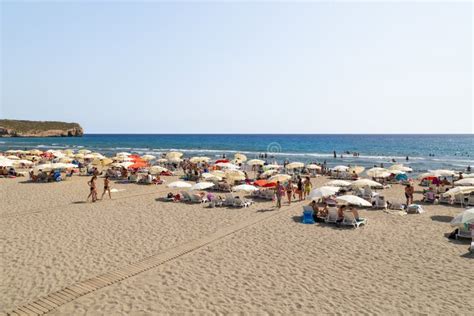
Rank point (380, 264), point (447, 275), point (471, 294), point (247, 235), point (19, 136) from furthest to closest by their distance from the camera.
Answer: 1. point (19, 136)
2. point (247, 235)
3. point (380, 264)
4. point (447, 275)
5. point (471, 294)

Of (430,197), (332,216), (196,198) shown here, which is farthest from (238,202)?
(430,197)

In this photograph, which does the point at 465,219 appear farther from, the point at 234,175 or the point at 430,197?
the point at 234,175

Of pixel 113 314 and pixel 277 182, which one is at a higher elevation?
pixel 277 182

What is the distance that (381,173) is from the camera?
21609 millimetres

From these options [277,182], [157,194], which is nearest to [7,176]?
[157,194]

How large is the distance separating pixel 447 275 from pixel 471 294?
98cm

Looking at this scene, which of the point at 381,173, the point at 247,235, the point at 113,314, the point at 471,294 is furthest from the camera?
the point at 381,173

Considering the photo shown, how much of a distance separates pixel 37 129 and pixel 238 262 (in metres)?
142

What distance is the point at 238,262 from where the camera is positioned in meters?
8.58

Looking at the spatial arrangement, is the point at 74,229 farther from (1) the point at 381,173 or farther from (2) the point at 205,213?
(1) the point at 381,173

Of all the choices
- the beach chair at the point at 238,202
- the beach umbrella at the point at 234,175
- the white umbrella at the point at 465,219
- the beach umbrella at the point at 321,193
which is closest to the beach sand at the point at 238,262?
the white umbrella at the point at 465,219

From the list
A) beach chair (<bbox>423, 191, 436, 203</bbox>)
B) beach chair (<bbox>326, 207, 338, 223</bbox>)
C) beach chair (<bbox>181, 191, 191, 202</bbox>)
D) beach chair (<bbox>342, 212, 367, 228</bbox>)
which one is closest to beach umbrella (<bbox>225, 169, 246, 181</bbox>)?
beach chair (<bbox>181, 191, 191, 202</bbox>)

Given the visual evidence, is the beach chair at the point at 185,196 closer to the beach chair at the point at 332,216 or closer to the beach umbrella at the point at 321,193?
the beach umbrella at the point at 321,193

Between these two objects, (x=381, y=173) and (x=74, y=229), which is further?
(x=381, y=173)
